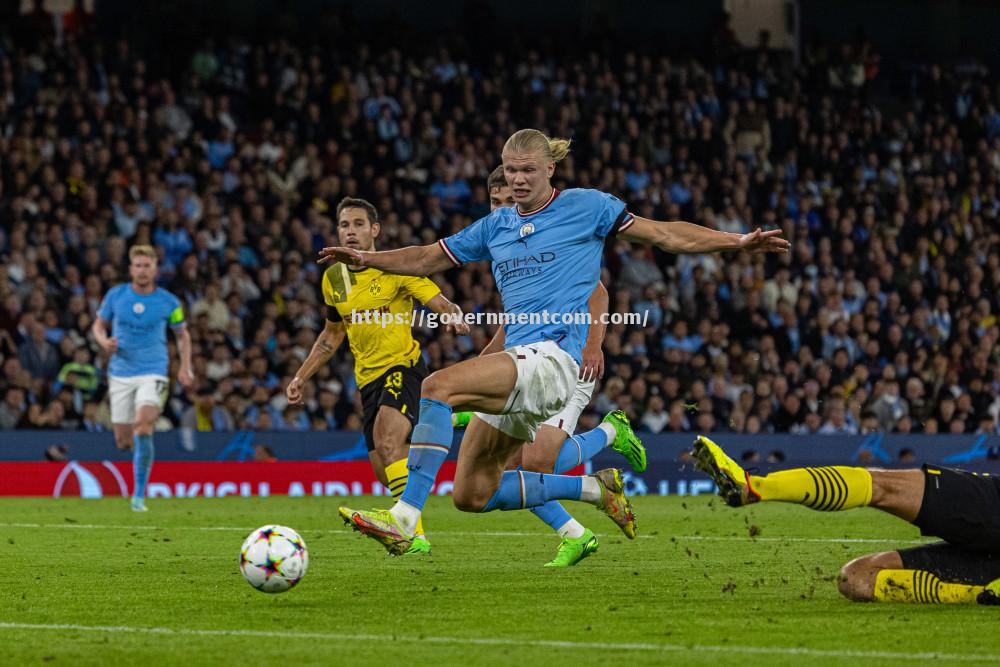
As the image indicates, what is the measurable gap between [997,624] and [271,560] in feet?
10.6

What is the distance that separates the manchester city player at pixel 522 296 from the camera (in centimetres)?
789

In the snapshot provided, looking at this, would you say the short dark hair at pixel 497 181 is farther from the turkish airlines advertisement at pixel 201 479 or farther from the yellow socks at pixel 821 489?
the turkish airlines advertisement at pixel 201 479

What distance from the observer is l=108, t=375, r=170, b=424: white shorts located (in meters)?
15.8

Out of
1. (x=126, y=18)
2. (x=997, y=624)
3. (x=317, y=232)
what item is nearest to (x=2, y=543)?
(x=997, y=624)

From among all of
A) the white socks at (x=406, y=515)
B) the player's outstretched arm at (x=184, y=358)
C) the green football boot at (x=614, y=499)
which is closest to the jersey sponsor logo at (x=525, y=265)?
the white socks at (x=406, y=515)

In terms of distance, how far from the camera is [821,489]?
6707 millimetres

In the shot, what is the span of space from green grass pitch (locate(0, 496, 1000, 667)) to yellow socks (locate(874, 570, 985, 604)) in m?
0.12

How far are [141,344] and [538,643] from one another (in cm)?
1068

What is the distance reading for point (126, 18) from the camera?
78.9ft

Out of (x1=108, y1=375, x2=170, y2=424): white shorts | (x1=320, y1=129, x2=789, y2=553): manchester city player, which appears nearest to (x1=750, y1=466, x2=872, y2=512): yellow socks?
(x1=320, y1=129, x2=789, y2=553): manchester city player

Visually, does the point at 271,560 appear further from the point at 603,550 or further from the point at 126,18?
the point at 126,18

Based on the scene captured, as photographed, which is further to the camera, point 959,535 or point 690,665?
point 959,535

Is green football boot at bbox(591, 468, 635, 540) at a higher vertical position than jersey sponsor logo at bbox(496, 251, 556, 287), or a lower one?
lower

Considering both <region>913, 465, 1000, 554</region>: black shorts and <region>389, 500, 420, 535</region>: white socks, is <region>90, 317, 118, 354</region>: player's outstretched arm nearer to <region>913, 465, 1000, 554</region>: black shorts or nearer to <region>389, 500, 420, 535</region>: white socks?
<region>389, 500, 420, 535</region>: white socks
